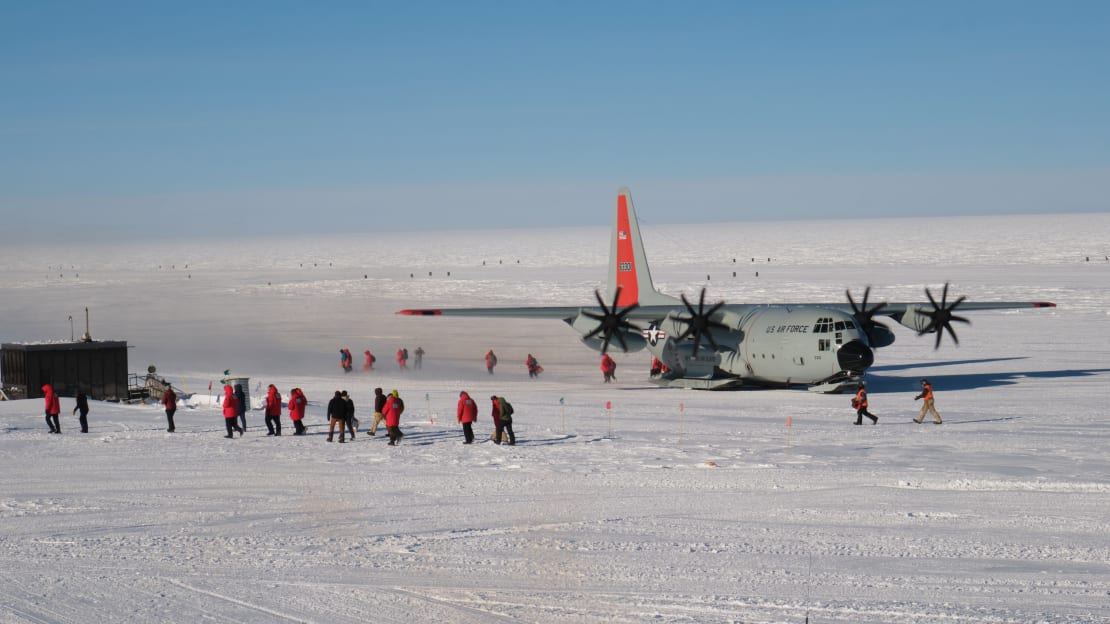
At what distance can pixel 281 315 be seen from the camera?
70.7 m

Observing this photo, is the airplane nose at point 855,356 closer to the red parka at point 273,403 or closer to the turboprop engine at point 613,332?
the turboprop engine at point 613,332

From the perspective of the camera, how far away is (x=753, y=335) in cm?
3606

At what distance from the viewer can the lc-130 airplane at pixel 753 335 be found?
111 feet

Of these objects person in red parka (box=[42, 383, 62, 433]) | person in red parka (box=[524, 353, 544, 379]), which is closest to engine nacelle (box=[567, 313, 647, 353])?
person in red parka (box=[524, 353, 544, 379])

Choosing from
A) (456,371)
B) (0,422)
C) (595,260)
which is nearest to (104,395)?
(0,422)

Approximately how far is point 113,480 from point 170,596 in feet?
26.5

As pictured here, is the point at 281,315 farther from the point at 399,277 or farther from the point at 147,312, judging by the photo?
the point at 399,277

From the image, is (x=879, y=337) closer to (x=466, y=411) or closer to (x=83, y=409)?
(x=466, y=411)

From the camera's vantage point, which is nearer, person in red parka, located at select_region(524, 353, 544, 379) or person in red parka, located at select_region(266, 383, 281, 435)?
person in red parka, located at select_region(266, 383, 281, 435)

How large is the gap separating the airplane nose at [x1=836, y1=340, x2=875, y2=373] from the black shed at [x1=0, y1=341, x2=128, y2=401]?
21.9 meters

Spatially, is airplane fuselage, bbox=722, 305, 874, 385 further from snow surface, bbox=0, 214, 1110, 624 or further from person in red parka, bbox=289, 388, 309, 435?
person in red parka, bbox=289, 388, 309, 435

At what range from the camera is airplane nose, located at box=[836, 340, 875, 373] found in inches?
1282

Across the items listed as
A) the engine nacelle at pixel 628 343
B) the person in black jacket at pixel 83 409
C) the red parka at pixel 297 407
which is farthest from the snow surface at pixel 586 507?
the engine nacelle at pixel 628 343

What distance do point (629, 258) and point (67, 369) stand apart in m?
19.9
